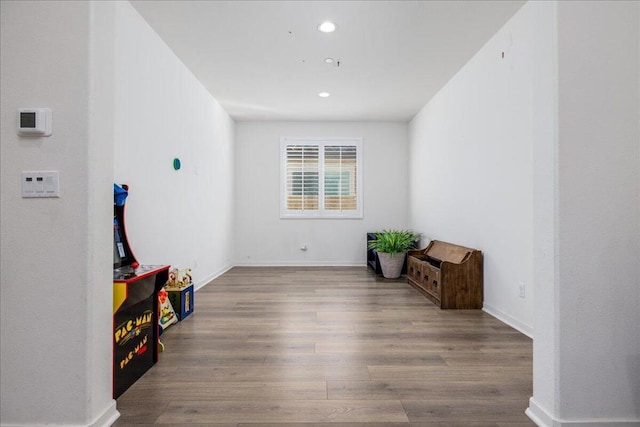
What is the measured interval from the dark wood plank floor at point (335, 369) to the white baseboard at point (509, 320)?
0.06 meters

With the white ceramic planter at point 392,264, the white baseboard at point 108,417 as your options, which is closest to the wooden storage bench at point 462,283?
the white ceramic planter at point 392,264

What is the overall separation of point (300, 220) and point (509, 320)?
13.5 ft

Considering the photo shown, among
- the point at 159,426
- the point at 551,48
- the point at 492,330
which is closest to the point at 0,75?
the point at 159,426

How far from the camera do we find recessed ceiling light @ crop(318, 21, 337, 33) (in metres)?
3.14

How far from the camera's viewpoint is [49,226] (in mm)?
1533

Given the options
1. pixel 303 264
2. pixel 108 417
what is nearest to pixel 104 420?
pixel 108 417

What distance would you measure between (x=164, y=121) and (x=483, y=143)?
127 inches

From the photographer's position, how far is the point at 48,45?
1.52m

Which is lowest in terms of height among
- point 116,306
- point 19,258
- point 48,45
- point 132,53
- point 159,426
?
point 159,426

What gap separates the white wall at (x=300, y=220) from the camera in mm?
6551

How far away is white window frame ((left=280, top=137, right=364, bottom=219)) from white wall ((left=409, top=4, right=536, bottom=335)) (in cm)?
191

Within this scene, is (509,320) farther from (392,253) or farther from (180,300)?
(180,300)

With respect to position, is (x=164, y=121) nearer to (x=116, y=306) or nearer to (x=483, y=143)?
(x=116, y=306)

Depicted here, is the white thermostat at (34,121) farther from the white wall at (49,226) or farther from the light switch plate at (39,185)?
the light switch plate at (39,185)
